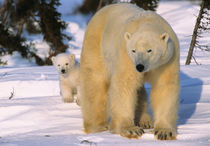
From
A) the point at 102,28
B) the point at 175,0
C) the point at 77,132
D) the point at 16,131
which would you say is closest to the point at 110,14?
the point at 102,28

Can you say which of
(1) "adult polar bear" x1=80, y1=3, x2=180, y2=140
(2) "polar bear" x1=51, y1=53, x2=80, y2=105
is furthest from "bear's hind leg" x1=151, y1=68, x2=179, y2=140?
(2) "polar bear" x1=51, y1=53, x2=80, y2=105

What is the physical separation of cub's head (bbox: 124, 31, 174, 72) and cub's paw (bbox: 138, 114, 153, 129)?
99cm

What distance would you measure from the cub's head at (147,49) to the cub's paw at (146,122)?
986 mm

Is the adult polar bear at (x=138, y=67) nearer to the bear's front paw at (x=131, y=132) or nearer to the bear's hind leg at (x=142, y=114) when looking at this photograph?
the bear's front paw at (x=131, y=132)

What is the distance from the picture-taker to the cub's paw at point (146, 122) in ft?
13.5

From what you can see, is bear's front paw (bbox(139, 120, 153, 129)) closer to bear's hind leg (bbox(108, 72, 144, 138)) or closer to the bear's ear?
bear's hind leg (bbox(108, 72, 144, 138))

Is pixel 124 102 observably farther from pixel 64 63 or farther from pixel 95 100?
pixel 64 63

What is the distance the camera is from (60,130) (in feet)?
12.9

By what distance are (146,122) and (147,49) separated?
3.86 feet

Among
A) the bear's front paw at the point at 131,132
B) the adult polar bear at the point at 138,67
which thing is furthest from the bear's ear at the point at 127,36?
the bear's front paw at the point at 131,132

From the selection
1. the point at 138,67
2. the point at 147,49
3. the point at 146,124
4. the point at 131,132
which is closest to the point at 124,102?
the point at 131,132

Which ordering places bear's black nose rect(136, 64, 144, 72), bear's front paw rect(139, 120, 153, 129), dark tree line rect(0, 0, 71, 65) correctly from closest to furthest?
bear's black nose rect(136, 64, 144, 72)
bear's front paw rect(139, 120, 153, 129)
dark tree line rect(0, 0, 71, 65)

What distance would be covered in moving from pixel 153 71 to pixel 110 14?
1.01 metres

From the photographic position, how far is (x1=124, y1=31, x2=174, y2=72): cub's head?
3.19m
